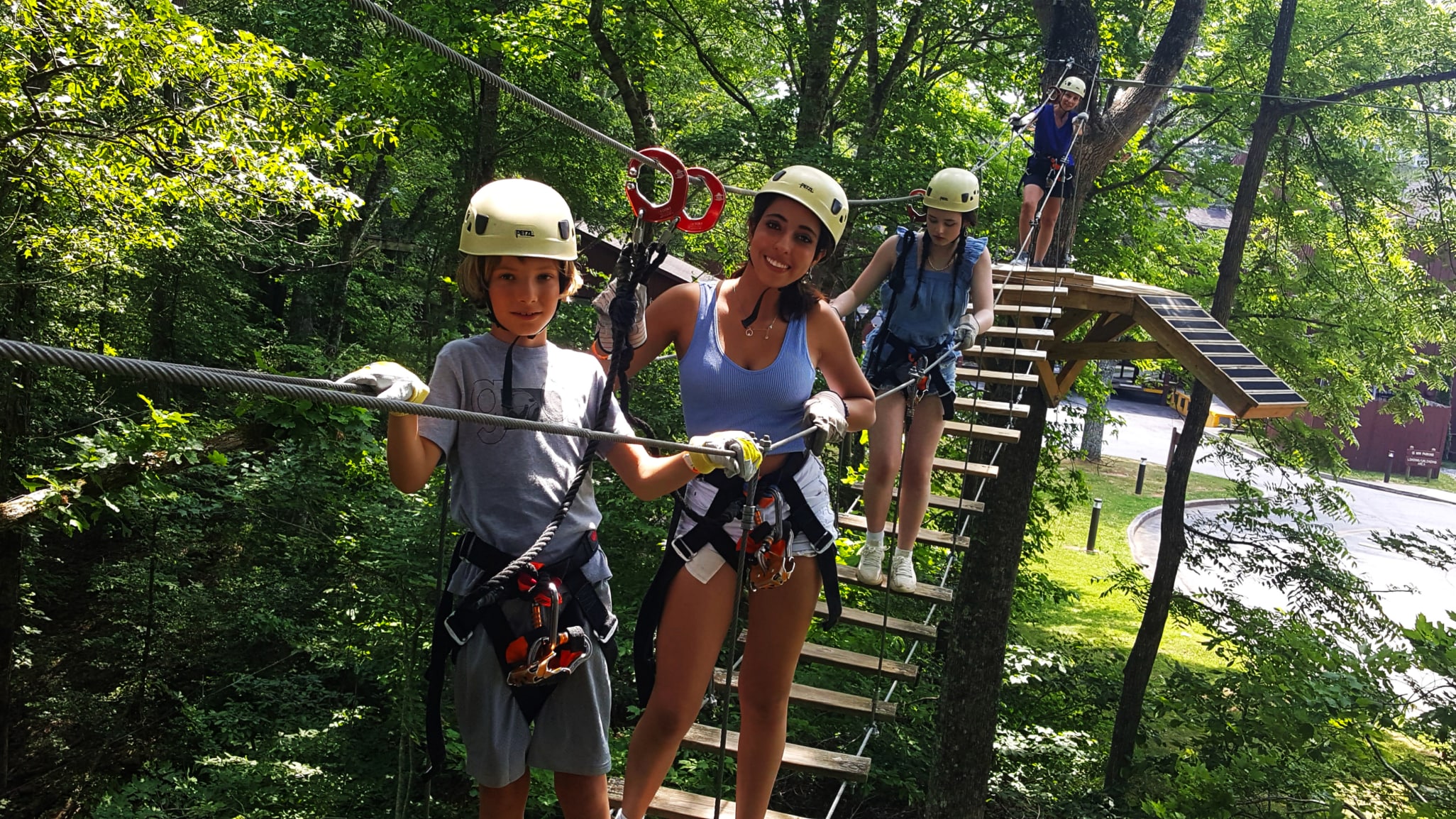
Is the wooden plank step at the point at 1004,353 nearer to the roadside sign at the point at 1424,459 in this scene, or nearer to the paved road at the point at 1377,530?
the paved road at the point at 1377,530

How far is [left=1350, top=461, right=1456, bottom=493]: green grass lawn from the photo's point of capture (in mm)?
24391

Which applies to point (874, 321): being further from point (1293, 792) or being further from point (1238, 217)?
point (1238, 217)

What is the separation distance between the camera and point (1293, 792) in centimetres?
602

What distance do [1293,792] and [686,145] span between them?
7433 mm

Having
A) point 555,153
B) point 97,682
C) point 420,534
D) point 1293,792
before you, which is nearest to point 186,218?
point 555,153

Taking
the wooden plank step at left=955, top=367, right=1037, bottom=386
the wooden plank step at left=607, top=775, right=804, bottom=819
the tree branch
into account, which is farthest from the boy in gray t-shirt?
the tree branch

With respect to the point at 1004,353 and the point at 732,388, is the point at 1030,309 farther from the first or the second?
the point at 732,388

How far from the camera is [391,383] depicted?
5.07ft

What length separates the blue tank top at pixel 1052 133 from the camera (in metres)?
6.48

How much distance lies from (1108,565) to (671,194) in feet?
55.1

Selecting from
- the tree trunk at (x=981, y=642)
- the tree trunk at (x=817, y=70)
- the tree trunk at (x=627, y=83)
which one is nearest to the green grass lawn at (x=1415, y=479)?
the tree trunk at (x=817, y=70)

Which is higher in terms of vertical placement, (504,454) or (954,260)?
(954,260)

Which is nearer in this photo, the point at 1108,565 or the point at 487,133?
the point at 487,133

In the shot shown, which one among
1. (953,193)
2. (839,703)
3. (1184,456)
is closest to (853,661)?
(839,703)
